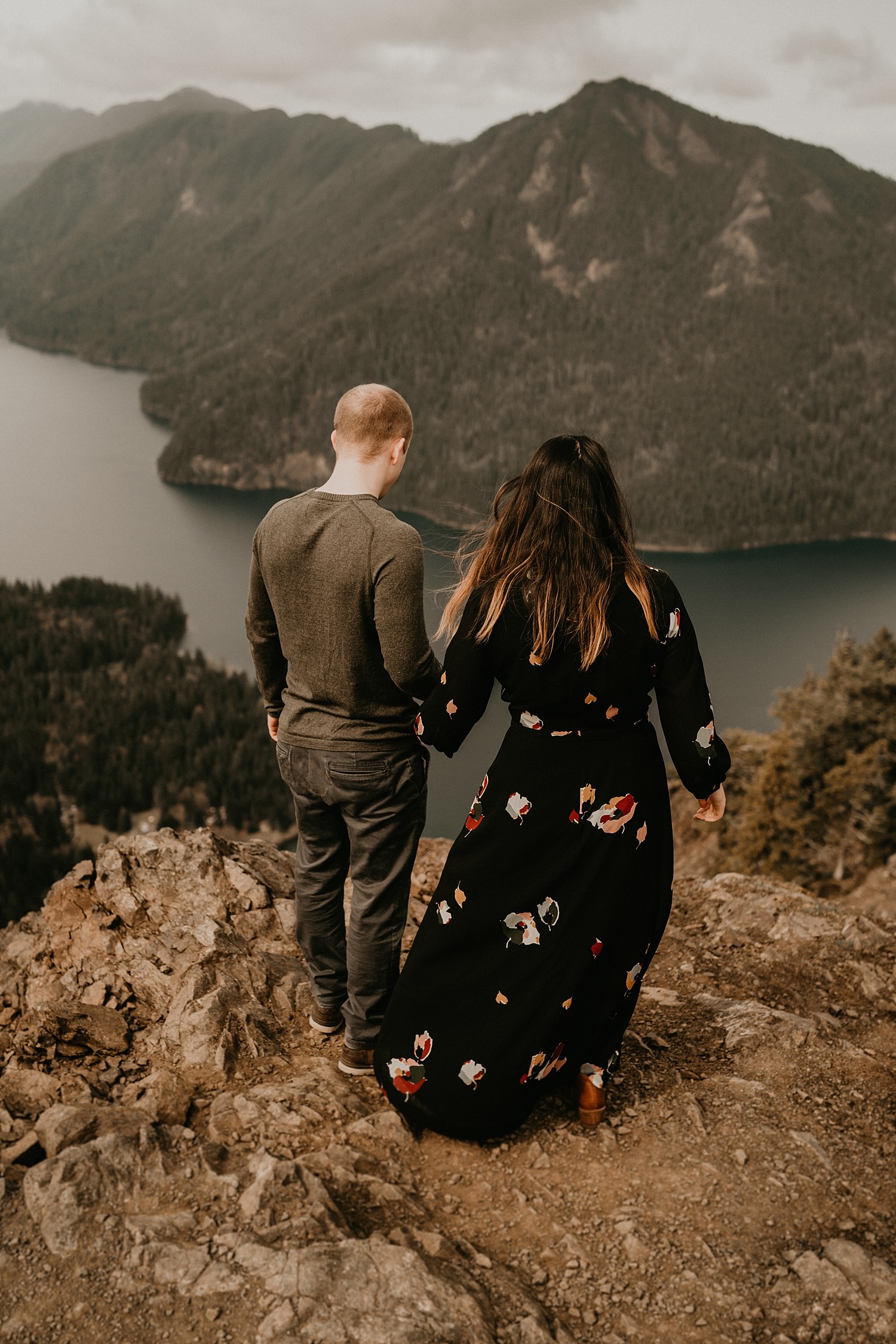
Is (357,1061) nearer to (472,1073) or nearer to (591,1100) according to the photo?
(472,1073)

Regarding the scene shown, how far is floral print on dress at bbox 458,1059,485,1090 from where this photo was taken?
356 centimetres

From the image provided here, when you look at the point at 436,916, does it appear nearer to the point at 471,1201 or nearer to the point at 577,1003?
the point at 577,1003

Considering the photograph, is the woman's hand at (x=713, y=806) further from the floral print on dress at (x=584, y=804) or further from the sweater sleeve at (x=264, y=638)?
the sweater sleeve at (x=264, y=638)

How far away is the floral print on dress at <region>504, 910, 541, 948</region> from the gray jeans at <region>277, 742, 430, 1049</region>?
1.60 ft

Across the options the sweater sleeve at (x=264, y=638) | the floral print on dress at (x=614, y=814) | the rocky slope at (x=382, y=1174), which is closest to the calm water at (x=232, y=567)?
the rocky slope at (x=382, y=1174)

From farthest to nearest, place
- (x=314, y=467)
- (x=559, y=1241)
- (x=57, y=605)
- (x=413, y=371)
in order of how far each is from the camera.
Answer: (x=413, y=371) → (x=314, y=467) → (x=57, y=605) → (x=559, y=1241)

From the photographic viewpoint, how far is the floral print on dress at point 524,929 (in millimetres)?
3543

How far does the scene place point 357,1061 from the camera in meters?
4.11

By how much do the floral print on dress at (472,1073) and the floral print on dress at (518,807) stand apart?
1012 millimetres

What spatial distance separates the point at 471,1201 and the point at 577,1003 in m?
0.85

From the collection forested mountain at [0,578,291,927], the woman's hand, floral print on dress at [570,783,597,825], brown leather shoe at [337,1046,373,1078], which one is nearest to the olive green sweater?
floral print on dress at [570,783,597,825]

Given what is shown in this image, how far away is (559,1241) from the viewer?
10.7 feet

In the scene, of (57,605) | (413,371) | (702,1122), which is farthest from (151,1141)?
(413,371)

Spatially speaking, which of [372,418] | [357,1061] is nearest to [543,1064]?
[357,1061]
